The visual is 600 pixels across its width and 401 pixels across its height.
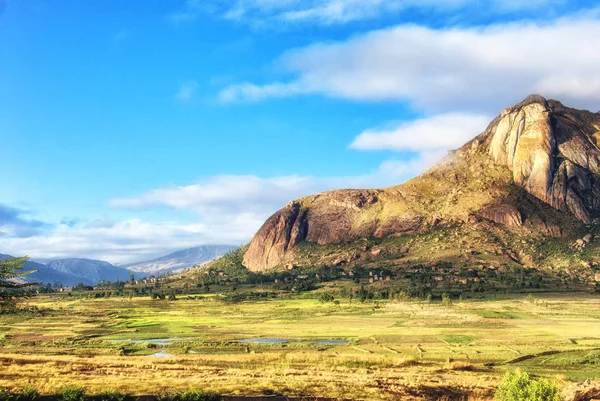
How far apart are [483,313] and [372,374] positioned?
250ft

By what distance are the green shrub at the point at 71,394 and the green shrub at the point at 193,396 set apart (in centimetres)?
617

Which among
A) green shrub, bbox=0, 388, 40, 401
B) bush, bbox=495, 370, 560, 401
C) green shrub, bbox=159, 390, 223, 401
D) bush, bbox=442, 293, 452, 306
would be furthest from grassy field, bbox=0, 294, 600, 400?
bush, bbox=495, 370, 560, 401

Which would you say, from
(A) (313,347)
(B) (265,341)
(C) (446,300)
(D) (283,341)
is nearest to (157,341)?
(B) (265,341)

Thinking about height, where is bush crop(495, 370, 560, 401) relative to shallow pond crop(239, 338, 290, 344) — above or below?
above

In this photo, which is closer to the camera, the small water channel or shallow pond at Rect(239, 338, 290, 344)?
the small water channel

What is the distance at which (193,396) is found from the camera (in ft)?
139

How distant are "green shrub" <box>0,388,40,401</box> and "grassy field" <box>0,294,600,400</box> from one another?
4163mm

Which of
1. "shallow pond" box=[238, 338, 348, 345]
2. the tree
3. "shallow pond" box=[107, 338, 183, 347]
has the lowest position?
"shallow pond" box=[238, 338, 348, 345]

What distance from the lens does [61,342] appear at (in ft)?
300

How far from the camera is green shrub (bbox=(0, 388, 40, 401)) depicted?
128 feet

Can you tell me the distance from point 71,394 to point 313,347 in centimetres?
4709

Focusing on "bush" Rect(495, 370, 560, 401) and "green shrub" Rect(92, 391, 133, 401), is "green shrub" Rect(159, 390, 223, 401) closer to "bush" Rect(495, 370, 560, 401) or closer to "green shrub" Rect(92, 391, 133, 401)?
"green shrub" Rect(92, 391, 133, 401)

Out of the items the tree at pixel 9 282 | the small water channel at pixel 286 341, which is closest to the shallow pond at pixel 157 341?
the small water channel at pixel 286 341

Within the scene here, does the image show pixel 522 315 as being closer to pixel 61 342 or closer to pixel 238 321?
pixel 238 321
